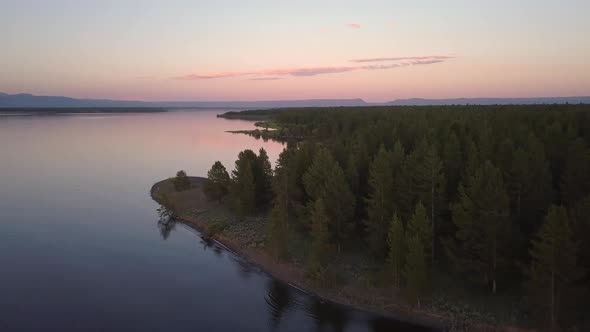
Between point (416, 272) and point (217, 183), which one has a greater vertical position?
point (217, 183)

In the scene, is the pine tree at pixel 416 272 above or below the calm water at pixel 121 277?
above

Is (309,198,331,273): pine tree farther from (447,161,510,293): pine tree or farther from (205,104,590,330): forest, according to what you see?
(447,161,510,293): pine tree

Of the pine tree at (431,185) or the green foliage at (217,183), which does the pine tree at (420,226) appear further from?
the green foliage at (217,183)

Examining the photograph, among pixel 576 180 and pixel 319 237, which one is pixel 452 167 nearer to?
pixel 576 180

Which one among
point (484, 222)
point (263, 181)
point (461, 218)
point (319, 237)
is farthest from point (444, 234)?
point (263, 181)

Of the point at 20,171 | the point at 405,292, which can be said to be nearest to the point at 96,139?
the point at 20,171

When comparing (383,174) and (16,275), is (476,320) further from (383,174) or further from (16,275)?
(16,275)

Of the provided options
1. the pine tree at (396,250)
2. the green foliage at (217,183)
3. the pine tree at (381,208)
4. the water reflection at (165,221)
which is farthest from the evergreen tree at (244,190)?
the pine tree at (396,250)
